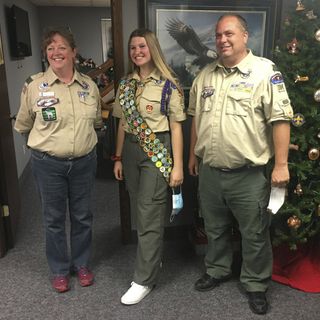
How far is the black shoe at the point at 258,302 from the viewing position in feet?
6.64

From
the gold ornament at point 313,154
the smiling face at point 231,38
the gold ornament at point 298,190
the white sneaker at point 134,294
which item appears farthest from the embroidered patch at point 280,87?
the white sneaker at point 134,294

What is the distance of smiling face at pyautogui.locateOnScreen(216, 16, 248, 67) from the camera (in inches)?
69.5

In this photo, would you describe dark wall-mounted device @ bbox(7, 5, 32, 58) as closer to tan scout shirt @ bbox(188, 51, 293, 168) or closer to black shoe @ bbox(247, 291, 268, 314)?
tan scout shirt @ bbox(188, 51, 293, 168)

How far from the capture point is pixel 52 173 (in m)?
2.00

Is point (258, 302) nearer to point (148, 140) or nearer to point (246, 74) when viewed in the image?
point (148, 140)

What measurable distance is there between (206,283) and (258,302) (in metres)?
0.32

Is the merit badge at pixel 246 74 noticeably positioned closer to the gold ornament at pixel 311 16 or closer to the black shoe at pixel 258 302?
the gold ornament at pixel 311 16

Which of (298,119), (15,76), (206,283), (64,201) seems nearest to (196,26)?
(298,119)

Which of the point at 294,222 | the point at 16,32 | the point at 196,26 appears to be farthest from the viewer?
the point at 16,32

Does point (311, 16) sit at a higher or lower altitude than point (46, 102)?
higher

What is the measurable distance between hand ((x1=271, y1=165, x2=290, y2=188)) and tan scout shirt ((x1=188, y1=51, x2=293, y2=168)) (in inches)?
2.8

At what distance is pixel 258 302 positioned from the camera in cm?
205

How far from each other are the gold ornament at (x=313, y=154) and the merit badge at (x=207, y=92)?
2.10 ft

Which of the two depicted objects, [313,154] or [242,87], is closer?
[242,87]
